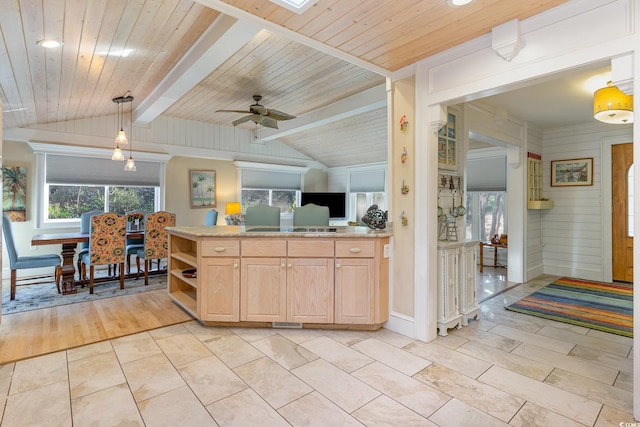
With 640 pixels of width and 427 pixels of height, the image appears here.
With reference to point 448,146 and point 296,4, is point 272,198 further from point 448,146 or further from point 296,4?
point 296,4

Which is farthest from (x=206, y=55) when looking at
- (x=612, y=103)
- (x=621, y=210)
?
(x=621, y=210)

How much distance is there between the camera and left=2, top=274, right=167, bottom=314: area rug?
3.75 metres

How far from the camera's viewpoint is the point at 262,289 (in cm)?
306

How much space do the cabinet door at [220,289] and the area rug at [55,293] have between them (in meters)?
1.86

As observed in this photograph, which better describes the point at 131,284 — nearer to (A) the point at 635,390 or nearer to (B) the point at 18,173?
(B) the point at 18,173

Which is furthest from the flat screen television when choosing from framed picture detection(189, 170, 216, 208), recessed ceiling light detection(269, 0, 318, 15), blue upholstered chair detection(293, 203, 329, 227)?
recessed ceiling light detection(269, 0, 318, 15)

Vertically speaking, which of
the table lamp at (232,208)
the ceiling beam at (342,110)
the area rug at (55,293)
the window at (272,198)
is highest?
the ceiling beam at (342,110)

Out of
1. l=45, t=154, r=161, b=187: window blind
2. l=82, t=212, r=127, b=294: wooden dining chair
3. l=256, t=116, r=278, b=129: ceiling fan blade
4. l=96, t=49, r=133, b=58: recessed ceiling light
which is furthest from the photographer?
l=45, t=154, r=161, b=187: window blind

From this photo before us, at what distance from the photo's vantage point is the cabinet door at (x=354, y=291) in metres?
2.99

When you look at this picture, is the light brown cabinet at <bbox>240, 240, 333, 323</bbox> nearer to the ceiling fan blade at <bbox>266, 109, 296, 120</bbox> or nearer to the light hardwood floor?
the light hardwood floor

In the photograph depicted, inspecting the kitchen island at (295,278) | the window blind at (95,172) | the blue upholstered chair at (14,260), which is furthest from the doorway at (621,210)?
the blue upholstered chair at (14,260)

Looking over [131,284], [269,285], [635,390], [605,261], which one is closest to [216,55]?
[269,285]

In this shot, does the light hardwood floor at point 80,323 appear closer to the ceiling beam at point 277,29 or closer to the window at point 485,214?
the ceiling beam at point 277,29

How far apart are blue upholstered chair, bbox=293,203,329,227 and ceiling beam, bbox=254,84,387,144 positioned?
1.87m
